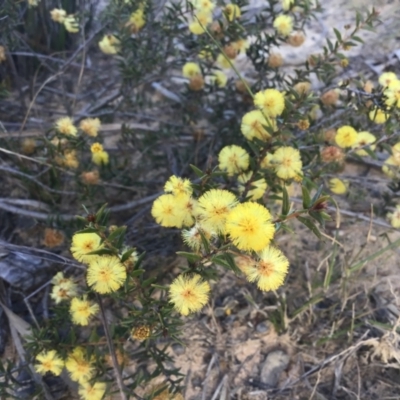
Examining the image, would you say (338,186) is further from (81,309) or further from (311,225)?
(81,309)

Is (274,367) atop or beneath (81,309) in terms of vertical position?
beneath

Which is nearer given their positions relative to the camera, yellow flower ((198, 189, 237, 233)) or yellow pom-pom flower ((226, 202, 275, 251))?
yellow pom-pom flower ((226, 202, 275, 251))

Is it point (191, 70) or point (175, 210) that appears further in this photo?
point (191, 70)

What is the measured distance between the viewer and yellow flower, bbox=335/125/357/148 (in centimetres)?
207

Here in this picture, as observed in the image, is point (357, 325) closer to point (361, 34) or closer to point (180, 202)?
point (180, 202)

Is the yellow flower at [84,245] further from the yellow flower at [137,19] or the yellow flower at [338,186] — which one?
the yellow flower at [137,19]

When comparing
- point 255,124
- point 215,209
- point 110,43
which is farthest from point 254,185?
point 110,43

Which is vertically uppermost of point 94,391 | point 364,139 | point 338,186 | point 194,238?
point 194,238

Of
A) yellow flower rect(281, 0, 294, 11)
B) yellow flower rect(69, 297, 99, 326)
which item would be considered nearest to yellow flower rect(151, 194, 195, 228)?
yellow flower rect(69, 297, 99, 326)

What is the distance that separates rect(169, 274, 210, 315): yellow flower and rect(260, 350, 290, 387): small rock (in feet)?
2.50

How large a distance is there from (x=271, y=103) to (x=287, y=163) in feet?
0.74

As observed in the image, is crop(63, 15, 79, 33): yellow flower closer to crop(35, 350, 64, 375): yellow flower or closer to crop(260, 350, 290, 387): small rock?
crop(35, 350, 64, 375): yellow flower

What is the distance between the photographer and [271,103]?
6.16ft

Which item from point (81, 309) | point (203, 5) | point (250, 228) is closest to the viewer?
point (250, 228)
